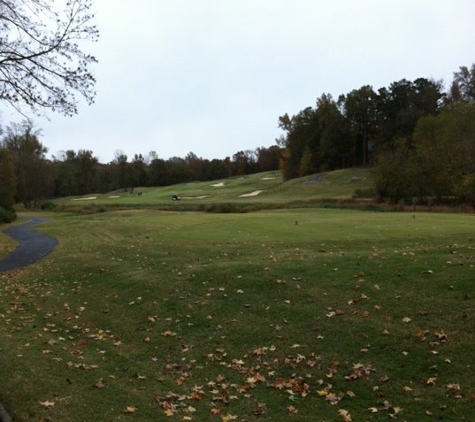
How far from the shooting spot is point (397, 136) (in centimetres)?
8038

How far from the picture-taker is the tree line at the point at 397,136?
51.1 meters

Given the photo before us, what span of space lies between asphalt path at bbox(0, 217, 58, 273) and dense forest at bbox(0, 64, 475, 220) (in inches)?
258

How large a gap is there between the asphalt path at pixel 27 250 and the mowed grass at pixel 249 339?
6.02 meters

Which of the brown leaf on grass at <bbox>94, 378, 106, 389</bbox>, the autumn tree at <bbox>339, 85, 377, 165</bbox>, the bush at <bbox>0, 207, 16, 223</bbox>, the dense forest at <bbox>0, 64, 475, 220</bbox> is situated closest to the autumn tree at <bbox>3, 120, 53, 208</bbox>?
the dense forest at <bbox>0, 64, 475, 220</bbox>

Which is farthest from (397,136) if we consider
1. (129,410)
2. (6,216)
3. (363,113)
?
(129,410)

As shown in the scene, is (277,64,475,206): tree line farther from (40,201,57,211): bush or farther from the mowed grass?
(40,201,57,211): bush

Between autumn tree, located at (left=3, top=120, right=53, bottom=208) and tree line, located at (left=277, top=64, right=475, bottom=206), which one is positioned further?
autumn tree, located at (left=3, top=120, right=53, bottom=208)

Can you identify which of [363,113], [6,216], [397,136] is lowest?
[6,216]

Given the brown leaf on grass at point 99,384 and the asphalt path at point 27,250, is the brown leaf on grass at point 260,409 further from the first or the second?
the asphalt path at point 27,250

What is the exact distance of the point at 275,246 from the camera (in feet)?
66.9

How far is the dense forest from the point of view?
2025 inches

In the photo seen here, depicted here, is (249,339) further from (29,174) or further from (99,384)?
(29,174)

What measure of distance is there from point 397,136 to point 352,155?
52.6 feet

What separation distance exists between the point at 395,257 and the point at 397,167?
42.5m
